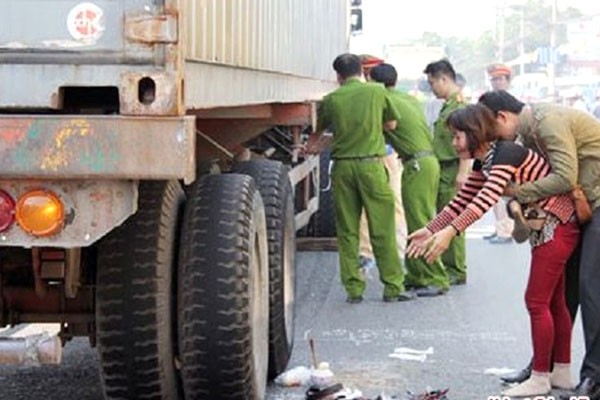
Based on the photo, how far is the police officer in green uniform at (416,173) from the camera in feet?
36.8

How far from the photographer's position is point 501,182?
22.9ft

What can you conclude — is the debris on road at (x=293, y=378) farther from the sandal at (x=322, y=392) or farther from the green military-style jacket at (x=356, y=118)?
the green military-style jacket at (x=356, y=118)

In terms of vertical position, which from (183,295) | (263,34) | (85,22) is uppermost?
(85,22)

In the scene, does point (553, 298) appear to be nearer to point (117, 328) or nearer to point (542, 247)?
point (542, 247)

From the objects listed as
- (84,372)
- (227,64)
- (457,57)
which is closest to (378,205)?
(84,372)

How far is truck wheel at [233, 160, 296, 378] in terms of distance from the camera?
7.58 metres

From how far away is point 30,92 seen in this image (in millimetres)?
5109

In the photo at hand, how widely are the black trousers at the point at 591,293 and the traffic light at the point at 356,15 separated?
34.0 ft

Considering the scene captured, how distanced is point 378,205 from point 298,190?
1.26 m

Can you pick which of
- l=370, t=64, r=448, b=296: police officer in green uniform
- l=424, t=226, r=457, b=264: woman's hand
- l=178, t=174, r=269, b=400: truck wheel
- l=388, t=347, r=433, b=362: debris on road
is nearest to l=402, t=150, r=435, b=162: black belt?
l=370, t=64, r=448, b=296: police officer in green uniform

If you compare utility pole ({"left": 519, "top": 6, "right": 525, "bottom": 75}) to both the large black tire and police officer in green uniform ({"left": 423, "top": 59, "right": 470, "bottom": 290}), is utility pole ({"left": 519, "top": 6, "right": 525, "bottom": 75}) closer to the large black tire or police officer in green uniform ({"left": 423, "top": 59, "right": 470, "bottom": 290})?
the large black tire

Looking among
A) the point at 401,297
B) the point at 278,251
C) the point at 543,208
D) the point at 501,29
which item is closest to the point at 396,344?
the point at 278,251

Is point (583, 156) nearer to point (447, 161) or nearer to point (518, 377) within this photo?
point (518, 377)

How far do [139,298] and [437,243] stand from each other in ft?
5.03
